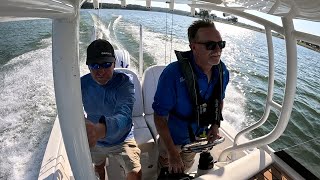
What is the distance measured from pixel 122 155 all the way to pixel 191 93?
0.68 meters

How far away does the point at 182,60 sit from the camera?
5.40ft

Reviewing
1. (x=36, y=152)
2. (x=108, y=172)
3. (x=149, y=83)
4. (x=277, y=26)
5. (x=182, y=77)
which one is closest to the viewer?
(x=277, y=26)

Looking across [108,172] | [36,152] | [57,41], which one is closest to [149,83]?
[108,172]

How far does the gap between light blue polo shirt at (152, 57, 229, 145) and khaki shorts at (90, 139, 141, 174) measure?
1.13 feet

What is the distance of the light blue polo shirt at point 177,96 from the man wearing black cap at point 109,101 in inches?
7.2

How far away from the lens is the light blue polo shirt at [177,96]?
1596 mm

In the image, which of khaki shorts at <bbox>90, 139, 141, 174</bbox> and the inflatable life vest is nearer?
the inflatable life vest

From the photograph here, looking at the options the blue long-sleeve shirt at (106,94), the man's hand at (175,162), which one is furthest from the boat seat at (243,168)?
the blue long-sleeve shirt at (106,94)

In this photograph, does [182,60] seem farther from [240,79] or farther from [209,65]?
[240,79]

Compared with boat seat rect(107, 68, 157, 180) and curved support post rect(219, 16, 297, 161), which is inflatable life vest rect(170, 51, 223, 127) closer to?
curved support post rect(219, 16, 297, 161)

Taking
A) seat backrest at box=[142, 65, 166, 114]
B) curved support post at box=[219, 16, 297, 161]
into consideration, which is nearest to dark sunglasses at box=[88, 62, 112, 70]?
curved support post at box=[219, 16, 297, 161]

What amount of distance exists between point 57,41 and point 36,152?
3.61 m

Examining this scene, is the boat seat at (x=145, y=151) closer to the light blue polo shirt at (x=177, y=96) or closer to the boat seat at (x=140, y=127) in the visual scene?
the boat seat at (x=140, y=127)

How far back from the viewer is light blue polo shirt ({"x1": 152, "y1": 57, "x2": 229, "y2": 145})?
160 centimetres
